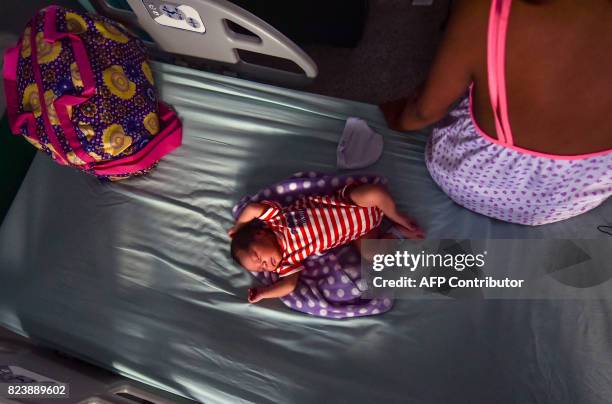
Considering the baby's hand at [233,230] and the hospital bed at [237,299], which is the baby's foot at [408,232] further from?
the baby's hand at [233,230]

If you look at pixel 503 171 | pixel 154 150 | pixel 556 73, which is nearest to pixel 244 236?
pixel 154 150

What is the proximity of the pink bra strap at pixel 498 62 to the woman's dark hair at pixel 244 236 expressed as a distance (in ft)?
2.17

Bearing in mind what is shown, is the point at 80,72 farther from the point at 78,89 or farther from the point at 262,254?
the point at 262,254

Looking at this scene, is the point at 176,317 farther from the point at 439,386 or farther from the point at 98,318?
the point at 439,386

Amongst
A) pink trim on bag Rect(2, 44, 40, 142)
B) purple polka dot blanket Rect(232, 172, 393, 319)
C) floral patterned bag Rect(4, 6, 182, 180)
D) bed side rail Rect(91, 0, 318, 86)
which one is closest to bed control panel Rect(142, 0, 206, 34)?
bed side rail Rect(91, 0, 318, 86)

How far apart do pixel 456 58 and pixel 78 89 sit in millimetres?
876

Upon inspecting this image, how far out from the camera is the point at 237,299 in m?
1.24

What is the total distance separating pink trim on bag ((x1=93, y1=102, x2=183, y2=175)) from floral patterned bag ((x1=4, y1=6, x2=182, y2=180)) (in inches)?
0.4

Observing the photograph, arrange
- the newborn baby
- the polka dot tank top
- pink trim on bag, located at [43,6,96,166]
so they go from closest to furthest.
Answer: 1. the polka dot tank top
2. pink trim on bag, located at [43,6,96,166]
3. the newborn baby

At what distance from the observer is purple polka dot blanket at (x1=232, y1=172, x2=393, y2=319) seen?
1178 millimetres

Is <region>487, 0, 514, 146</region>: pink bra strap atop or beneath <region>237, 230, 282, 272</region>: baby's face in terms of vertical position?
atop

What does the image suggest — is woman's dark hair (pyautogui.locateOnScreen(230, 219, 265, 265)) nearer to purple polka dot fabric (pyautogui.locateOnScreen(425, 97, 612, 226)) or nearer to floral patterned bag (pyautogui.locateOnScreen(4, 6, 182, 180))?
floral patterned bag (pyautogui.locateOnScreen(4, 6, 182, 180))

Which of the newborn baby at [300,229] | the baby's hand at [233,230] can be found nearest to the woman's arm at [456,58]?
the newborn baby at [300,229]

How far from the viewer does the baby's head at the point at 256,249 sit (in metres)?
1.16
